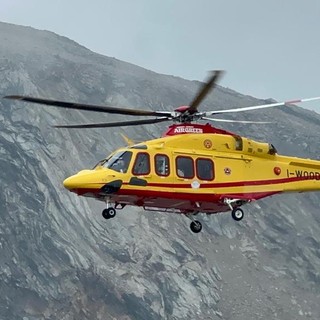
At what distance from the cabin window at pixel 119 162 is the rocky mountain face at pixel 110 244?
67010 mm

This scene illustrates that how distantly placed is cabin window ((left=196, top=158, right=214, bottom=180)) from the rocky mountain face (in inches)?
2630

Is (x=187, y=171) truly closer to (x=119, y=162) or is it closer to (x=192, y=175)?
(x=192, y=175)

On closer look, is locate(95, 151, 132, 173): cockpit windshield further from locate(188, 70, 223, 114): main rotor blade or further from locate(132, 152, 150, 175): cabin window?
locate(188, 70, 223, 114): main rotor blade

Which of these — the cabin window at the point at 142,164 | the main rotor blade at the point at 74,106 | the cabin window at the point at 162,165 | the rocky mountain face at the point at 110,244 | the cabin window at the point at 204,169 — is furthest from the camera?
the rocky mountain face at the point at 110,244

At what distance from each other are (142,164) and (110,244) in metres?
76.8

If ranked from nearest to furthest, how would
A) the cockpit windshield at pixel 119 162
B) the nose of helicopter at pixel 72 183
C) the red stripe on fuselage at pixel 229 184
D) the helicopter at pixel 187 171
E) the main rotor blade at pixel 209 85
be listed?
the main rotor blade at pixel 209 85
the nose of helicopter at pixel 72 183
the helicopter at pixel 187 171
the cockpit windshield at pixel 119 162
the red stripe on fuselage at pixel 229 184

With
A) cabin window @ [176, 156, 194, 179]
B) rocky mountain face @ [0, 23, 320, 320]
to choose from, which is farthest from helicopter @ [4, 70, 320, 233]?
rocky mountain face @ [0, 23, 320, 320]

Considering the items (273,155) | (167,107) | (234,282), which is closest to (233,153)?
(273,155)

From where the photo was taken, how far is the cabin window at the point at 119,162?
29.4 metres

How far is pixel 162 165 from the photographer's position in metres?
30.1

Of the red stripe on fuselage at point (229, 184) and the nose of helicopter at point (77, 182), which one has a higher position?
the red stripe on fuselage at point (229, 184)

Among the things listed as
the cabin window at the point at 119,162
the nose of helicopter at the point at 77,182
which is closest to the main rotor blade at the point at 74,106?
the cabin window at the point at 119,162

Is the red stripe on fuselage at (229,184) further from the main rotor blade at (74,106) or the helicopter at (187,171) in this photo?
the main rotor blade at (74,106)

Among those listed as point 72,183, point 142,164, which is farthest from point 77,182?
→ point 142,164
